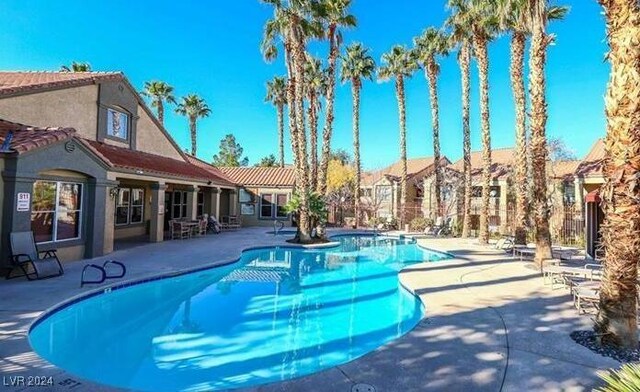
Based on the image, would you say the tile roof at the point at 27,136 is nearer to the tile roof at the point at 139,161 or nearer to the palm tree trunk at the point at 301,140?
the tile roof at the point at 139,161

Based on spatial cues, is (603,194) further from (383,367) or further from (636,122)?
(383,367)

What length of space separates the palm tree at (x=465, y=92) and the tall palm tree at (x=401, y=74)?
5.76 meters

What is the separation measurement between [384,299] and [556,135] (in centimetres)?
3049

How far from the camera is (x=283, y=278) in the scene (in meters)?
12.6

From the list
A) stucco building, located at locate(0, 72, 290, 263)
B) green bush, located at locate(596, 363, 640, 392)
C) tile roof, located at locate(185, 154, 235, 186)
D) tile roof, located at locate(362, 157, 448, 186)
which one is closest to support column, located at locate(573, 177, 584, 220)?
tile roof, located at locate(362, 157, 448, 186)

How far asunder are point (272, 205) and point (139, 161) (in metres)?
13.3

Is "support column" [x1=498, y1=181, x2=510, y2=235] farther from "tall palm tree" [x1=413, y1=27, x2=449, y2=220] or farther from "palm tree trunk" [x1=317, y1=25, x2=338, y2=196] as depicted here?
"palm tree trunk" [x1=317, y1=25, x2=338, y2=196]

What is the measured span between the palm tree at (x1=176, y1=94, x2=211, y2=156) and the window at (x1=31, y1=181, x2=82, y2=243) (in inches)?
1251

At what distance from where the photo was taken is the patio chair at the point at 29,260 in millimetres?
9406

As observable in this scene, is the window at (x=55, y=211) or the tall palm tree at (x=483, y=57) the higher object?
the tall palm tree at (x=483, y=57)

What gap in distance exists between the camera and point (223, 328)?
767 cm

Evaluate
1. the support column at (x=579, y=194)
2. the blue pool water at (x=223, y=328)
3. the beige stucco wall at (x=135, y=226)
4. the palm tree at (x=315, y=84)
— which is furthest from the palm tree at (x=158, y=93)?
the support column at (x=579, y=194)

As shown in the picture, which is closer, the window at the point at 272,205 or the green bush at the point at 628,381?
the green bush at the point at 628,381

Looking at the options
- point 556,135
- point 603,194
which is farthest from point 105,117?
point 556,135
